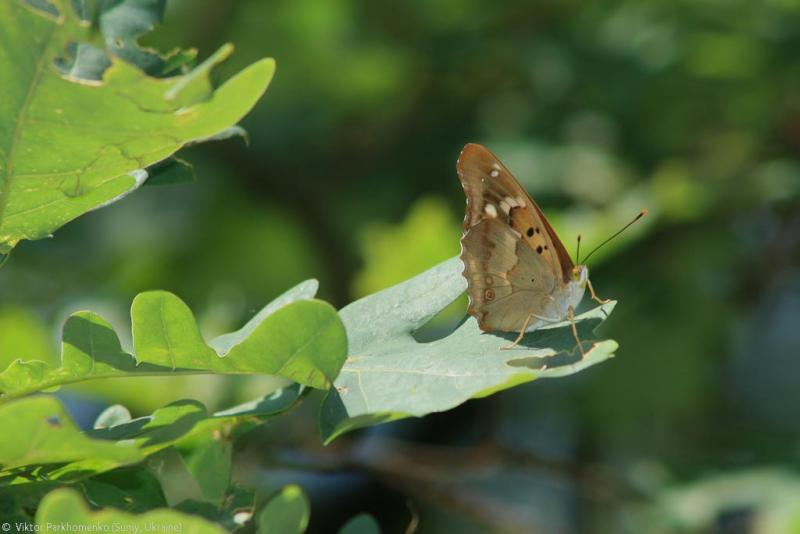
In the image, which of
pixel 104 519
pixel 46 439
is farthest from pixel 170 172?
pixel 104 519

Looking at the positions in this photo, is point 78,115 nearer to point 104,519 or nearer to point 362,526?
point 104,519

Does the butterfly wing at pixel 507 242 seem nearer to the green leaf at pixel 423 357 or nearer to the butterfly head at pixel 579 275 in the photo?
the butterfly head at pixel 579 275

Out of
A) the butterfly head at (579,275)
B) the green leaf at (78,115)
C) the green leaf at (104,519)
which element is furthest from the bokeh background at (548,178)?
the green leaf at (104,519)

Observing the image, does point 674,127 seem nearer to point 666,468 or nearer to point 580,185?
point 580,185

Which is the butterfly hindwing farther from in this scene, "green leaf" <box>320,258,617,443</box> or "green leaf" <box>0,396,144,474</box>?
"green leaf" <box>0,396,144,474</box>

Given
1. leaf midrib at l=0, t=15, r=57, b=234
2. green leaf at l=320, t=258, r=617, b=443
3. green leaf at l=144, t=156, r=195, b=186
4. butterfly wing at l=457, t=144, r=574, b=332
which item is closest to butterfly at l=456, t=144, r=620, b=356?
butterfly wing at l=457, t=144, r=574, b=332
